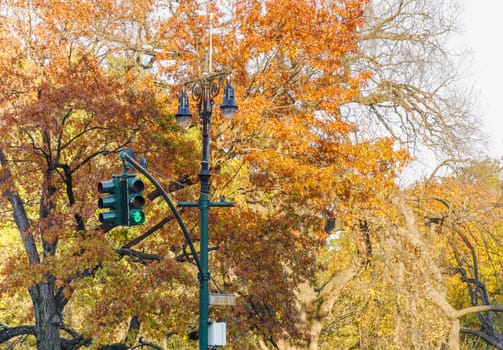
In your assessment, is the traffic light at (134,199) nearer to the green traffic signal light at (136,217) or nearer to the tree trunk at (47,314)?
the green traffic signal light at (136,217)

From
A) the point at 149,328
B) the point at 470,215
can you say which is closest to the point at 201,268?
the point at 149,328

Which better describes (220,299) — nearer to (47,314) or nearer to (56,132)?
(56,132)

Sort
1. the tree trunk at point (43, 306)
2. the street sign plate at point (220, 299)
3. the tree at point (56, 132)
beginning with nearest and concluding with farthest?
1. the street sign plate at point (220, 299)
2. the tree at point (56, 132)
3. the tree trunk at point (43, 306)

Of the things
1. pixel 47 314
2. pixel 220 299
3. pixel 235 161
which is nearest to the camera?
pixel 220 299

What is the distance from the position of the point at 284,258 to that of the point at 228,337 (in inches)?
127

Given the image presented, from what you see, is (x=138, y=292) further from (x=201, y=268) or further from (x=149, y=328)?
(x=201, y=268)

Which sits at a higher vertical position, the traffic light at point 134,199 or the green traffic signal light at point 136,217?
the traffic light at point 134,199

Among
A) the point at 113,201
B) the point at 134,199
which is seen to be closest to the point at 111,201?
the point at 113,201

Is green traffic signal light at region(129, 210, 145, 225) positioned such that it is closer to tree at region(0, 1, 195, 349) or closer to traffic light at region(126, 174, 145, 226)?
traffic light at region(126, 174, 145, 226)

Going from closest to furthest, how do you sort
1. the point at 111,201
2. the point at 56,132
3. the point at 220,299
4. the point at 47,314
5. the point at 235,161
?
the point at 111,201
the point at 220,299
the point at 56,132
the point at 47,314
the point at 235,161

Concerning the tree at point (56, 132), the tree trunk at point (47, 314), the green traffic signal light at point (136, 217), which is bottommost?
the tree trunk at point (47, 314)

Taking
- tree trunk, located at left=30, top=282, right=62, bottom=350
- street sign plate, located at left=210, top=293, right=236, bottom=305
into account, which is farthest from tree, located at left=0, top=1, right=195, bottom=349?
street sign plate, located at left=210, top=293, right=236, bottom=305

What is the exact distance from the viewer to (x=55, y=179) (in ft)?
72.4

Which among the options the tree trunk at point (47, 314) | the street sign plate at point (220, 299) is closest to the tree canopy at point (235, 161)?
the tree trunk at point (47, 314)
